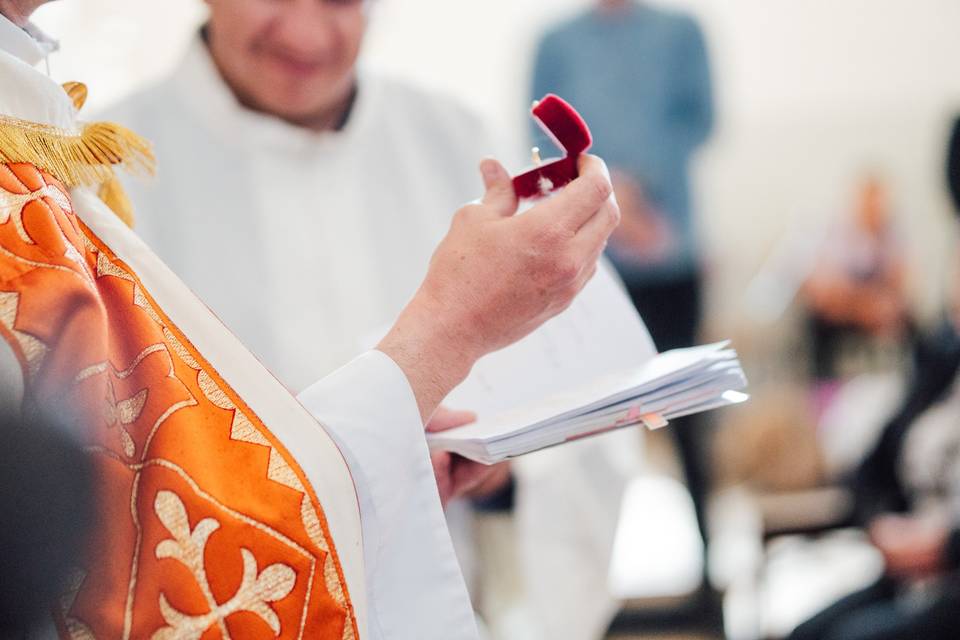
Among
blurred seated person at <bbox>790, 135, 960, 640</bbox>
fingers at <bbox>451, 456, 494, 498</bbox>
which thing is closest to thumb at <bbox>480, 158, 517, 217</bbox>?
fingers at <bbox>451, 456, 494, 498</bbox>

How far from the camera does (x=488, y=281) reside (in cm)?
101

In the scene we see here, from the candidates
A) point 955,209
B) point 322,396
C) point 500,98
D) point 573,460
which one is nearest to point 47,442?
point 322,396

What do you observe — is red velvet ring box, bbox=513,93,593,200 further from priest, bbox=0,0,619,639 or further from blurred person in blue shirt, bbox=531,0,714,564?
blurred person in blue shirt, bbox=531,0,714,564

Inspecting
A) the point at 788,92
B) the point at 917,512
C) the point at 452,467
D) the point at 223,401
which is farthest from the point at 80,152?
the point at 788,92

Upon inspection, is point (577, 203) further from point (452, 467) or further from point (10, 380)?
point (10, 380)

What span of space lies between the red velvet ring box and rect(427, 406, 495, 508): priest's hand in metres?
0.26

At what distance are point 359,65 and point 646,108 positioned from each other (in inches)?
86.6

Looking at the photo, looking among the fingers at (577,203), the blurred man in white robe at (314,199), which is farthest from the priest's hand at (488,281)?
the blurred man in white robe at (314,199)

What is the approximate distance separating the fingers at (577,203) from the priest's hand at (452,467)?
0.29 m

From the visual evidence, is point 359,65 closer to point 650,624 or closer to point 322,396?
point 322,396

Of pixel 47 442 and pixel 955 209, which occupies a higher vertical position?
pixel 47 442

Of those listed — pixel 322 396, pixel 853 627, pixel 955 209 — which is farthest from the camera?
pixel 955 209

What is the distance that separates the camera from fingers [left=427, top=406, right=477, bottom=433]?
1.22 meters

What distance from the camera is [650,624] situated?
3631mm
